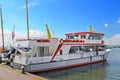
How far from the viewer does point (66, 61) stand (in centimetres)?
2586

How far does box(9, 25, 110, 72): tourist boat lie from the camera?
21997 millimetres

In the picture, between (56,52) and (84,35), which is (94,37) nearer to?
(84,35)

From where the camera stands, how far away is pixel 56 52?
24.7 metres

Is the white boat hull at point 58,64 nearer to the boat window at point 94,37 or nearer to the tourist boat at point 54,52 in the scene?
the tourist boat at point 54,52

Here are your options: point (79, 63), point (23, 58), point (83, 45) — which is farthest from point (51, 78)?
point (83, 45)

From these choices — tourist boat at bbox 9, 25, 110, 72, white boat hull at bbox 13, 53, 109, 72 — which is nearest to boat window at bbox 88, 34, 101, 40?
tourist boat at bbox 9, 25, 110, 72

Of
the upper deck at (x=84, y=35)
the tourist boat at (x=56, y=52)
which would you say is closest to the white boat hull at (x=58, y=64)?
the tourist boat at (x=56, y=52)

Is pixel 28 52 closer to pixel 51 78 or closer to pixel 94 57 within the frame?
pixel 51 78

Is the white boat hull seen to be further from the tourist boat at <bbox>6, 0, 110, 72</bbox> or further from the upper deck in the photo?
the upper deck

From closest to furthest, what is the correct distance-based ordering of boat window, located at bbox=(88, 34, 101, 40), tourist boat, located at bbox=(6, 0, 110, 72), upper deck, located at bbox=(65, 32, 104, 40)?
tourist boat, located at bbox=(6, 0, 110, 72), upper deck, located at bbox=(65, 32, 104, 40), boat window, located at bbox=(88, 34, 101, 40)

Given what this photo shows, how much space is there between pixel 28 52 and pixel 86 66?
1101 centimetres

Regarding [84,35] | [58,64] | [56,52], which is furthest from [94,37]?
[58,64]

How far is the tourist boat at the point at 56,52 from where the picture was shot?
22.0 meters

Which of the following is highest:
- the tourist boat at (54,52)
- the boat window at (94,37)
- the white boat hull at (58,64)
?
the boat window at (94,37)
